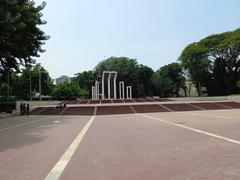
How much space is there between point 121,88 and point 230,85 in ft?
88.3

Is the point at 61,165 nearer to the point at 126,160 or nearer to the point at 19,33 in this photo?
the point at 126,160

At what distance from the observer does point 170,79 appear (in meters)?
109

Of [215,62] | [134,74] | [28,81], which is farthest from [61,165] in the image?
[134,74]

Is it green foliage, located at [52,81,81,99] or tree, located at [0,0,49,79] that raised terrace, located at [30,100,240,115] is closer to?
tree, located at [0,0,49,79]

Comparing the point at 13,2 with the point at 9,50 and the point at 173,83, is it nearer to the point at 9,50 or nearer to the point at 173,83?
the point at 9,50

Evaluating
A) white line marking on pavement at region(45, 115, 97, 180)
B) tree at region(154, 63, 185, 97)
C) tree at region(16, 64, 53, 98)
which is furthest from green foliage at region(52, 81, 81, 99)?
white line marking on pavement at region(45, 115, 97, 180)

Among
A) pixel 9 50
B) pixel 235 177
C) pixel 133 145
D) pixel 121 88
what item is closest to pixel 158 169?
Answer: pixel 235 177

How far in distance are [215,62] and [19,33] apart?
200 feet

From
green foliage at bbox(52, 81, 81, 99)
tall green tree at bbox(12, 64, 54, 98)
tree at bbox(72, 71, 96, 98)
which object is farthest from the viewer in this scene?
tree at bbox(72, 71, 96, 98)

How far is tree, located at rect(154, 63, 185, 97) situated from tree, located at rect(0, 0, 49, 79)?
7417cm

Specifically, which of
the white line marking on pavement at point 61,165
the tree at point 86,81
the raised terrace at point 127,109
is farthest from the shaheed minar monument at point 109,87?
the white line marking on pavement at point 61,165

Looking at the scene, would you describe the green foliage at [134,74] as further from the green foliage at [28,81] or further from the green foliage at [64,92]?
the green foliage at [28,81]

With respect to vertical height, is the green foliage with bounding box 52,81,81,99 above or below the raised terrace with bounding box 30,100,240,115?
above

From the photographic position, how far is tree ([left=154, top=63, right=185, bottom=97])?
108 m
